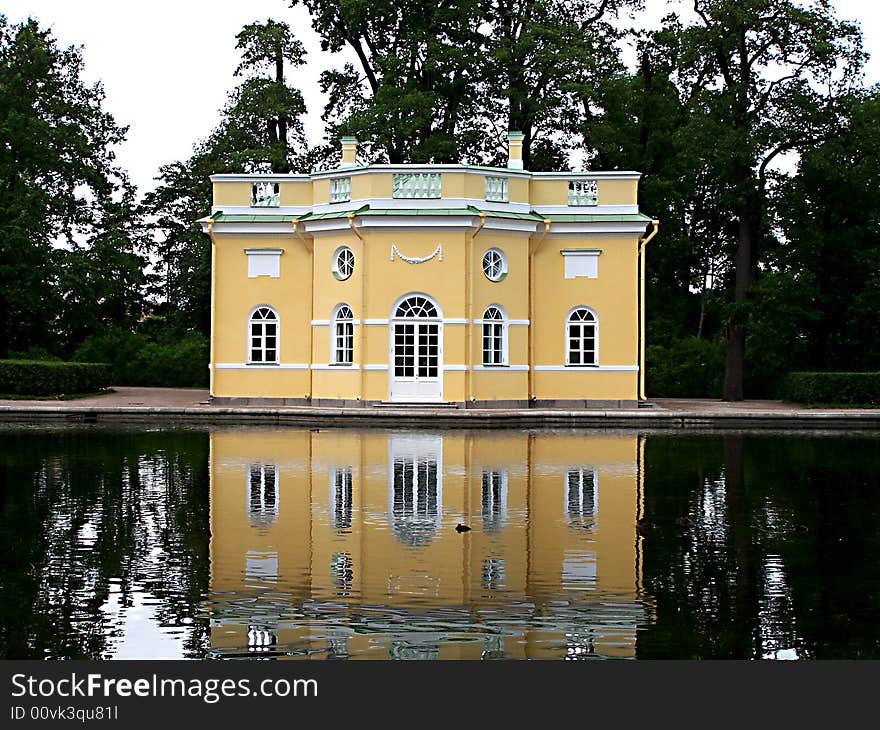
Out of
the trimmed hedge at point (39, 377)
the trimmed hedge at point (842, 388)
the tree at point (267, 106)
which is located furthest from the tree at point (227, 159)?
the trimmed hedge at point (842, 388)

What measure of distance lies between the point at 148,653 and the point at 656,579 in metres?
3.87

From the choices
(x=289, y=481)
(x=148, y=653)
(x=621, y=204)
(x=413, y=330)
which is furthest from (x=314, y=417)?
(x=148, y=653)

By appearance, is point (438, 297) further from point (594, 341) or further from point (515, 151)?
point (515, 151)

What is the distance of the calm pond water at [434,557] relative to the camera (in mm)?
7391

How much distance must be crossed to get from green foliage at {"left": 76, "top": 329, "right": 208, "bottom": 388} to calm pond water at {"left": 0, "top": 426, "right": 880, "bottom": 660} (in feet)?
68.0

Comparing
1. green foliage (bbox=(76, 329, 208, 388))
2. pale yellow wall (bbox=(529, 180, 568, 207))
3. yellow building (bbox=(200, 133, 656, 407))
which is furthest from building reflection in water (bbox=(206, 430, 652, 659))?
green foliage (bbox=(76, 329, 208, 388))

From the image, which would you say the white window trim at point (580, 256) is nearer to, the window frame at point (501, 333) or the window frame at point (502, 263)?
the window frame at point (502, 263)

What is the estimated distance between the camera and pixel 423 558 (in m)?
10.1

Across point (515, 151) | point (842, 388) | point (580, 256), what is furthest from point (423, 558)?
point (842, 388)

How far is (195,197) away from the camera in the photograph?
140 ft

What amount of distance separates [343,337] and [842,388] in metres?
12.3

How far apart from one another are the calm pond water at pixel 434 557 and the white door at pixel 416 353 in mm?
10358

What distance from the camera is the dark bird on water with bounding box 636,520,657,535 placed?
38.1 feet

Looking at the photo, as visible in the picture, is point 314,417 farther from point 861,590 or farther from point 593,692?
point 593,692
